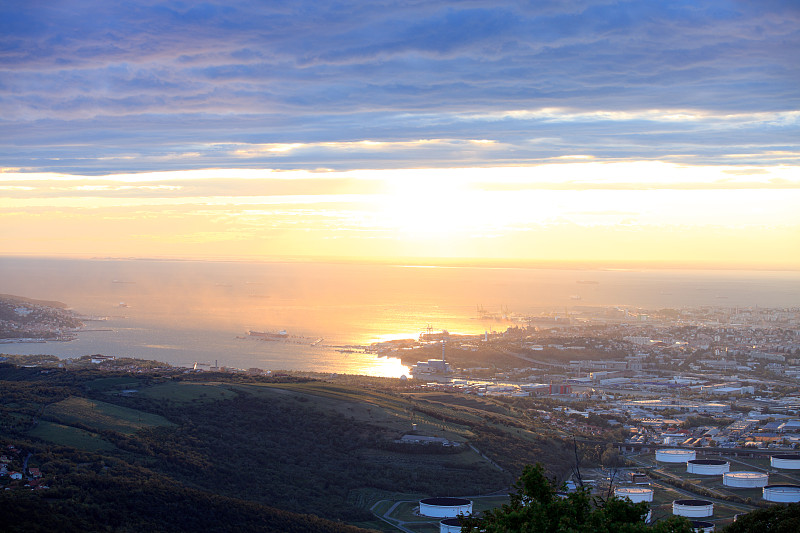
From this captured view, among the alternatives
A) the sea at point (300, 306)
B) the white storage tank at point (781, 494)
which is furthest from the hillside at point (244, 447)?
the sea at point (300, 306)

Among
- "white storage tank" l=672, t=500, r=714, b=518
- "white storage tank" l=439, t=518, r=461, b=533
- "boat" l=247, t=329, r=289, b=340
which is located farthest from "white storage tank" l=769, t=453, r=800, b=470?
"boat" l=247, t=329, r=289, b=340

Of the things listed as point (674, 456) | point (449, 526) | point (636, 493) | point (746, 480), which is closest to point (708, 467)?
point (746, 480)

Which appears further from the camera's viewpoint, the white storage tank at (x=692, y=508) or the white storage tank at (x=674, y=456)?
the white storage tank at (x=674, y=456)

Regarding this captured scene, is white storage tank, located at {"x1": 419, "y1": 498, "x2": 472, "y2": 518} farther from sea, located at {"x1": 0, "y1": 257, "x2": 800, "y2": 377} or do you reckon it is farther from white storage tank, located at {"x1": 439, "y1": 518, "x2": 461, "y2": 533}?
sea, located at {"x1": 0, "y1": 257, "x2": 800, "y2": 377}

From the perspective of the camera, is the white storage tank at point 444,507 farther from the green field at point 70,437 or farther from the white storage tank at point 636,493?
the green field at point 70,437

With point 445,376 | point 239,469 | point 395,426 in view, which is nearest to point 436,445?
point 395,426

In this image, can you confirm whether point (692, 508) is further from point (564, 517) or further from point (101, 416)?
point (101, 416)
